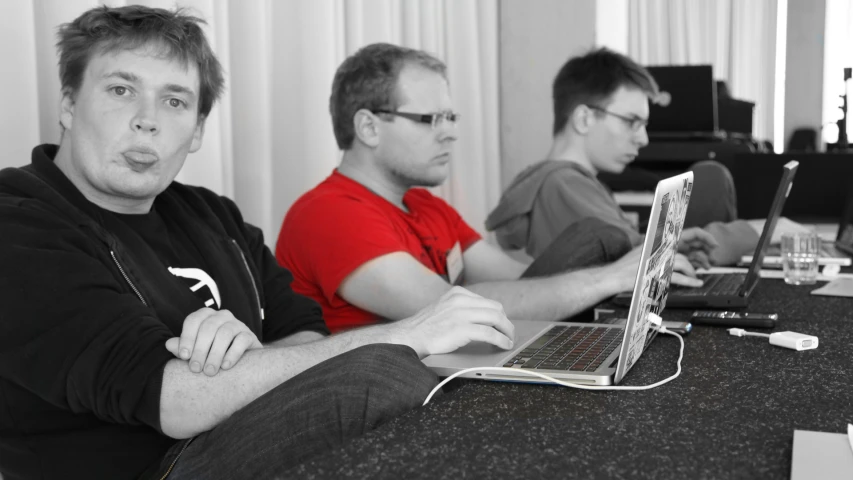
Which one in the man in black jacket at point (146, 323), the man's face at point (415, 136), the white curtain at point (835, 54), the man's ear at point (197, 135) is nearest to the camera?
A: the man in black jacket at point (146, 323)

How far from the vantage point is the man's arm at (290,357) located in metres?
1.03

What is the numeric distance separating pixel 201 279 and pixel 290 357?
313 mm

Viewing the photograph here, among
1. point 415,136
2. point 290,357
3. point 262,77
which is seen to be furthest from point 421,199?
point 290,357

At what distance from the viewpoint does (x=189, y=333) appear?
1065 mm

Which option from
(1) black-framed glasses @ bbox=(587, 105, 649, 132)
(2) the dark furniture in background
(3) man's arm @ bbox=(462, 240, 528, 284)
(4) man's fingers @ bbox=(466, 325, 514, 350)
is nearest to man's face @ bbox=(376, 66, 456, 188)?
(3) man's arm @ bbox=(462, 240, 528, 284)

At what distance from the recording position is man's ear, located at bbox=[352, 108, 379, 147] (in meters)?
2.03

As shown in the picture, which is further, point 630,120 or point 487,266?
point 630,120

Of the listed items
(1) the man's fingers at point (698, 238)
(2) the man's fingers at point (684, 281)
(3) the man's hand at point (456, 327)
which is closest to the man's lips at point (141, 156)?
(3) the man's hand at point (456, 327)

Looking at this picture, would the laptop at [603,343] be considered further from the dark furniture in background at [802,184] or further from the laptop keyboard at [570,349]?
the dark furniture in background at [802,184]

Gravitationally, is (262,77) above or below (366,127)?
above

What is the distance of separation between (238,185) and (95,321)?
3.86ft

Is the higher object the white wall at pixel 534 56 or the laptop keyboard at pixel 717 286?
the white wall at pixel 534 56

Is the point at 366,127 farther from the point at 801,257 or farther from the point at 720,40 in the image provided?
the point at 720,40

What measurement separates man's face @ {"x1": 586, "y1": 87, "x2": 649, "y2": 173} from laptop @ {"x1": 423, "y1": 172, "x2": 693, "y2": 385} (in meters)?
1.43
